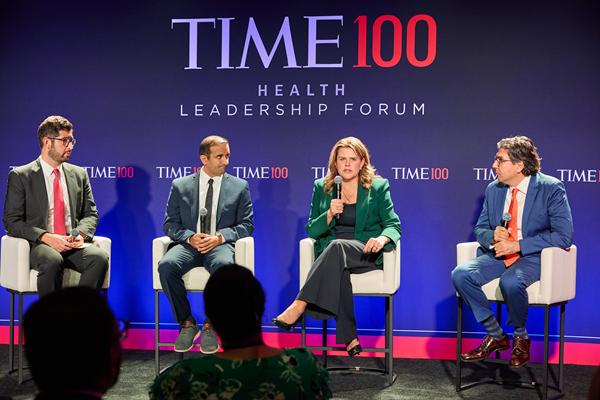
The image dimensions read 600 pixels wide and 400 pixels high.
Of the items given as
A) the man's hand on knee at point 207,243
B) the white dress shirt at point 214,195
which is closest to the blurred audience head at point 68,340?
the man's hand on knee at point 207,243

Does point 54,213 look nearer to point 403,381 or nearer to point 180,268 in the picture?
point 180,268

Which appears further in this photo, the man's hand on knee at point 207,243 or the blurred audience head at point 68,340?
the man's hand on knee at point 207,243

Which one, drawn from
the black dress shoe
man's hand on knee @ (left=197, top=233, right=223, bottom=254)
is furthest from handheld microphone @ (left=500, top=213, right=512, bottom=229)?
man's hand on knee @ (left=197, top=233, right=223, bottom=254)

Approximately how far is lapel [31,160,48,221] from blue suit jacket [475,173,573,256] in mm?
2806

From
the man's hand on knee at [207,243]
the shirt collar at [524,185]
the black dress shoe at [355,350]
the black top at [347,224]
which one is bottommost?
the black dress shoe at [355,350]

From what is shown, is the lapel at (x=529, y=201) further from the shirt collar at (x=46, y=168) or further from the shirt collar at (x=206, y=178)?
the shirt collar at (x=46, y=168)

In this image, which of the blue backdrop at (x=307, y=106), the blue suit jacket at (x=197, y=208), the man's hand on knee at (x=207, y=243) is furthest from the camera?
the blue backdrop at (x=307, y=106)

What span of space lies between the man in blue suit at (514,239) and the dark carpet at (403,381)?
0.26 m

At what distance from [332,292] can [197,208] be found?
1144 mm

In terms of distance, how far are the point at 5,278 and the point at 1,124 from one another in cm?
153

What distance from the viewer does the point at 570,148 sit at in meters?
4.05

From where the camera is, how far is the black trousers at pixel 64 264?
3.38m

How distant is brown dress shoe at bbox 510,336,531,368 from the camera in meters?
3.16

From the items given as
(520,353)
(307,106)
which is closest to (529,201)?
(520,353)
